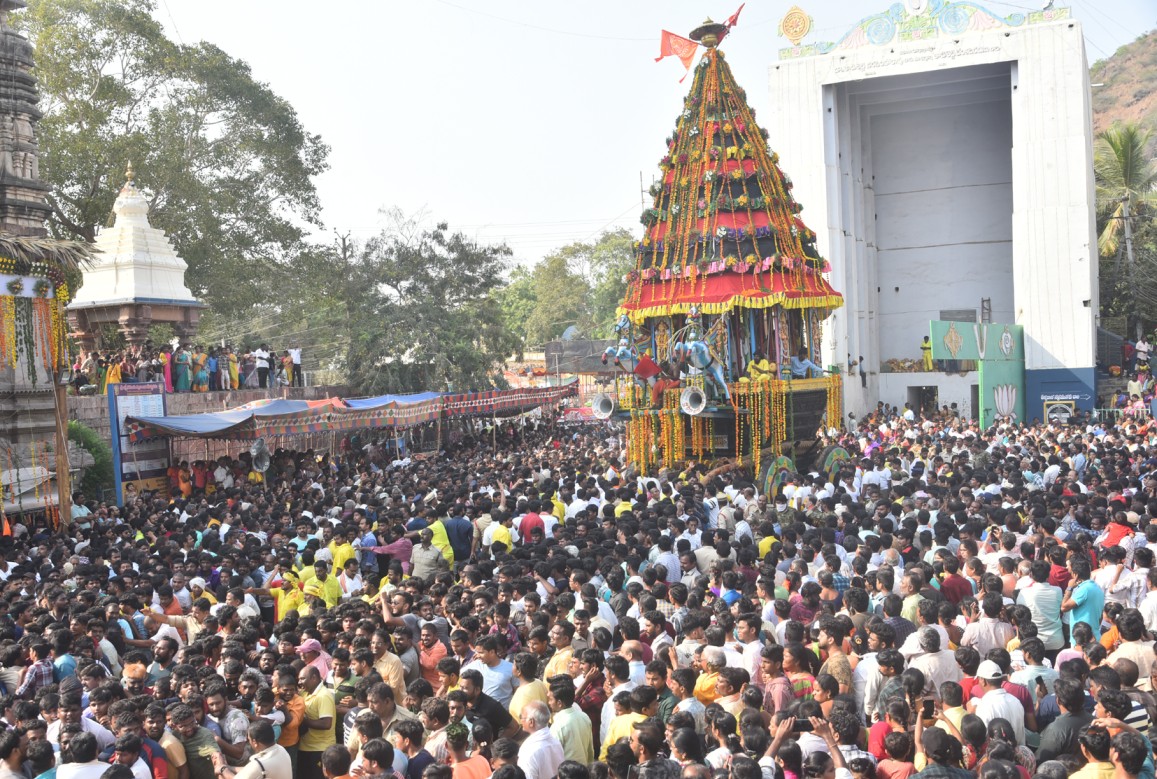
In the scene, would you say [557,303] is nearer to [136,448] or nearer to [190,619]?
[136,448]

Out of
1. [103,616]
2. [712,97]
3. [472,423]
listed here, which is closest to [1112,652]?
[103,616]

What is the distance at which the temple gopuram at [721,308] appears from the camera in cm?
1753

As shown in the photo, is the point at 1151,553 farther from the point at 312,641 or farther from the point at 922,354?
the point at 922,354

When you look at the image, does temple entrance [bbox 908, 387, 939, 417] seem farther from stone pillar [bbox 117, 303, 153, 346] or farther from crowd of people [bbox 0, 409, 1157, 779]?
stone pillar [bbox 117, 303, 153, 346]

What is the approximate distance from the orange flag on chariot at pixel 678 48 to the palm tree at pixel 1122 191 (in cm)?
2093

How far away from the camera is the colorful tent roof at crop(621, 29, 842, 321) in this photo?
710 inches

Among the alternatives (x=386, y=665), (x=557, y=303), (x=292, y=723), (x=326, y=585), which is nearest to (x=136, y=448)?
(x=326, y=585)

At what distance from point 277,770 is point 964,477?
11142mm

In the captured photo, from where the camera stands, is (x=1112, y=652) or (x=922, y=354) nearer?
(x=1112, y=652)

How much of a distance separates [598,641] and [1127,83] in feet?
277

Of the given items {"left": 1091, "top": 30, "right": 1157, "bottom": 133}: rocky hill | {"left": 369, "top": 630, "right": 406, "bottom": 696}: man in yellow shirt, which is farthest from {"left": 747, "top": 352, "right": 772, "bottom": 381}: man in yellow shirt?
{"left": 1091, "top": 30, "right": 1157, "bottom": 133}: rocky hill

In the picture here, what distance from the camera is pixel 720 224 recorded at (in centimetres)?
1836

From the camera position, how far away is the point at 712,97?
19.0 meters

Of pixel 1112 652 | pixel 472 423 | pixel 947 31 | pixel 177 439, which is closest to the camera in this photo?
pixel 1112 652
